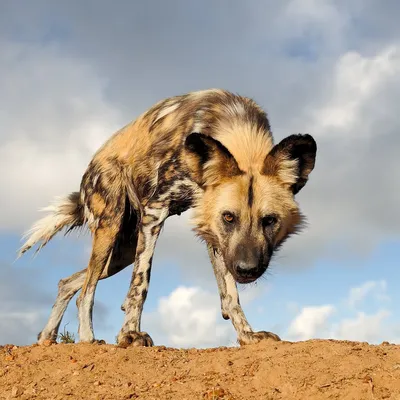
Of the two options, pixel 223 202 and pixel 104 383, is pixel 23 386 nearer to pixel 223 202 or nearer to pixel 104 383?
pixel 104 383

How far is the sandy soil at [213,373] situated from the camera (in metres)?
5.75

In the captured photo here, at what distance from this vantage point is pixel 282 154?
23.1 feet

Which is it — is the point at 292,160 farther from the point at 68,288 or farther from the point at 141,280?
the point at 68,288

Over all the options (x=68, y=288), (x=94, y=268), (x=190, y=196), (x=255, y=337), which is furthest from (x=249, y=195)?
(x=68, y=288)

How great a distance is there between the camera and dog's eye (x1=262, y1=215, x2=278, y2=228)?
7074mm

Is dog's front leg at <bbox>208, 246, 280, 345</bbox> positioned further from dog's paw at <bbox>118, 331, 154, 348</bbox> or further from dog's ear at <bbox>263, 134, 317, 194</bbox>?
dog's ear at <bbox>263, 134, 317, 194</bbox>

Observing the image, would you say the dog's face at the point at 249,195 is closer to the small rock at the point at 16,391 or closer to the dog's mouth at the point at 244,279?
the dog's mouth at the point at 244,279

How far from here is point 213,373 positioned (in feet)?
20.0

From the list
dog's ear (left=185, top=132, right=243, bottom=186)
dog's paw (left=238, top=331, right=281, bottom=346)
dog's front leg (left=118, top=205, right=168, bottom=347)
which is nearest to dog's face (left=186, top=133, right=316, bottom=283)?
dog's ear (left=185, top=132, right=243, bottom=186)

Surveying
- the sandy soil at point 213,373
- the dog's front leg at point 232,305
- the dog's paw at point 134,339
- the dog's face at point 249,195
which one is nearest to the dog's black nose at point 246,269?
the dog's face at point 249,195

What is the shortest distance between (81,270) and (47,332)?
2.95 ft

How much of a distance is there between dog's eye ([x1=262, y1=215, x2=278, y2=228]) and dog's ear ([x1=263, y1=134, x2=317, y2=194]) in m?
0.39

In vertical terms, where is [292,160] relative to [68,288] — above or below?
above

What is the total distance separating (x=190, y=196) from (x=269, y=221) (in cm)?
105
